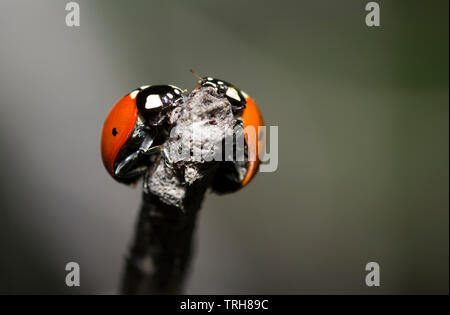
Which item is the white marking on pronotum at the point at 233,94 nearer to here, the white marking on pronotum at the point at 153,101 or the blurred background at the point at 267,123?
the white marking on pronotum at the point at 153,101

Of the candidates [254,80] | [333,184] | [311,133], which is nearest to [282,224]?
[333,184]

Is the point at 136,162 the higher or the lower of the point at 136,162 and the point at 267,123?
the lower

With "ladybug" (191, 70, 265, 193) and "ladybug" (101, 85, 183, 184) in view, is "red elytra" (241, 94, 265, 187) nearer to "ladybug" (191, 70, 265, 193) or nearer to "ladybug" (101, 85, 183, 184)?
"ladybug" (191, 70, 265, 193)

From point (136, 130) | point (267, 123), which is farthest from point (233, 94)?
point (267, 123)

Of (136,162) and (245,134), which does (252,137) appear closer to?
(245,134)

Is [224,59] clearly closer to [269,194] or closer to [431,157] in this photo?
[269,194]

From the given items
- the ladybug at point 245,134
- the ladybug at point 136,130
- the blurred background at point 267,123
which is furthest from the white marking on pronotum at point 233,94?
the blurred background at point 267,123
